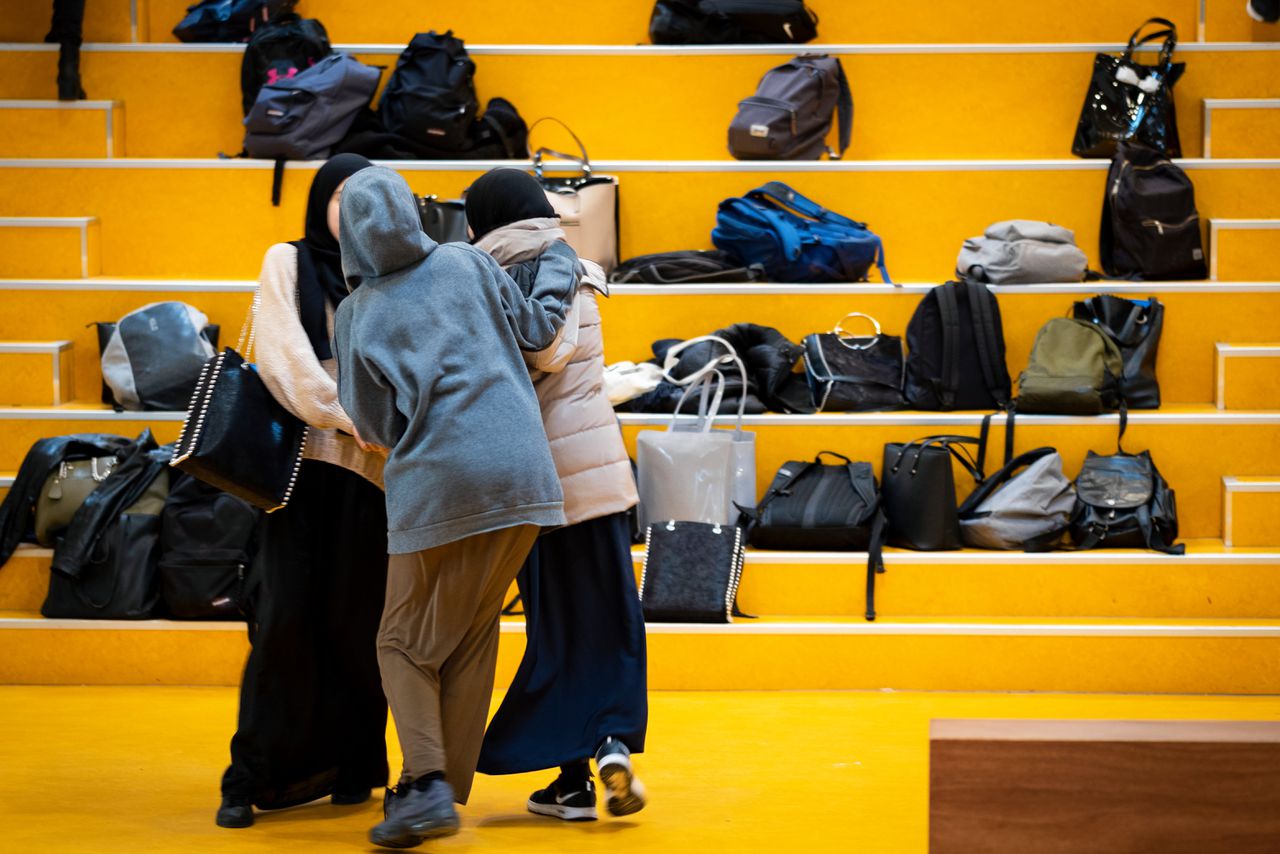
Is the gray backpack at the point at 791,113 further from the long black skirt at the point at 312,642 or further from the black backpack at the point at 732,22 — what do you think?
the long black skirt at the point at 312,642

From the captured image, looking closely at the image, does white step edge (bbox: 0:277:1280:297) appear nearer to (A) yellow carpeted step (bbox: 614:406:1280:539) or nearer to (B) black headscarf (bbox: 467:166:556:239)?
(A) yellow carpeted step (bbox: 614:406:1280:539)

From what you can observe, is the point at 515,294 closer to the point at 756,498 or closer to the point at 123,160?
the point at 756,498

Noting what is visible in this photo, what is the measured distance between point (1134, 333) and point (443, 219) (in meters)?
2.33

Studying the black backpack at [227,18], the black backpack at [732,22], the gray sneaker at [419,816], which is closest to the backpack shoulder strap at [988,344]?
the black backpack at [732,22]

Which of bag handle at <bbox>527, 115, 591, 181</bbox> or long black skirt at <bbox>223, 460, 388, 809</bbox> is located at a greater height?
bag handle at <bbox>527, 115, 591, 181</bbox>

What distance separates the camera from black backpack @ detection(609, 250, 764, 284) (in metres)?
5.37

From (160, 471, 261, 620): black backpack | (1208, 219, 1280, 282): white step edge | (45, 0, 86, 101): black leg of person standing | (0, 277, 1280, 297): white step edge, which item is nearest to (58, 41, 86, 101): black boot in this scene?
(45, 0, 86, 101): black leg of person standing

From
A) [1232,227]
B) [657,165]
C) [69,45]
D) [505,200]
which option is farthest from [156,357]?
[1232,227]

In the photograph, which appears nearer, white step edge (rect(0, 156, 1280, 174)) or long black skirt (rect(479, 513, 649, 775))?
long black skirt (rect(479, 513, 649, 775))

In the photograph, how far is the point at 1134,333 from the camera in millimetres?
5113

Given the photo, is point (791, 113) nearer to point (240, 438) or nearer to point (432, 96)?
point (432, 96)

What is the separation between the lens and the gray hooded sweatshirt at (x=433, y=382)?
9.42 ft

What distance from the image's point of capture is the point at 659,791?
3.54 meters

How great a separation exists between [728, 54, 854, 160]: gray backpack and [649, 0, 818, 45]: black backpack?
0.24 meters
